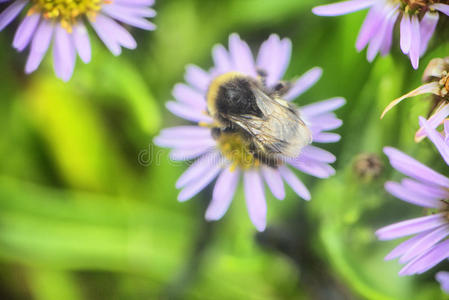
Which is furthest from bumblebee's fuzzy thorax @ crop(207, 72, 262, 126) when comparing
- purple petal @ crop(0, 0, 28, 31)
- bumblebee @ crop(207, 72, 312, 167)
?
purple petal @ crop(0, 0, 28, 31)

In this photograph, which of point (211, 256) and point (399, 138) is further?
point (211, 256)

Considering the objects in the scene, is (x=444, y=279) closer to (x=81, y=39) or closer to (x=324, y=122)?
(x=324, y=122)

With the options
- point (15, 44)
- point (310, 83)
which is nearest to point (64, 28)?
point (15, 44)

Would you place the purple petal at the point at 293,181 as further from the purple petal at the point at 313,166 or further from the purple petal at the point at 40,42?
the purple petal at the point at 40,42

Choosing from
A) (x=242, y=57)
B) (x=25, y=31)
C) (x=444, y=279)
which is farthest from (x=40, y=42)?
(x=444, y=279)

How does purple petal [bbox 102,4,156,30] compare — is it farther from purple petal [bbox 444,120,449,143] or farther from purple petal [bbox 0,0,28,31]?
purple petal [bbox 444,120,449,143]

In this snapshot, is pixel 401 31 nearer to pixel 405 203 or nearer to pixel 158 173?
pixel 405 203
